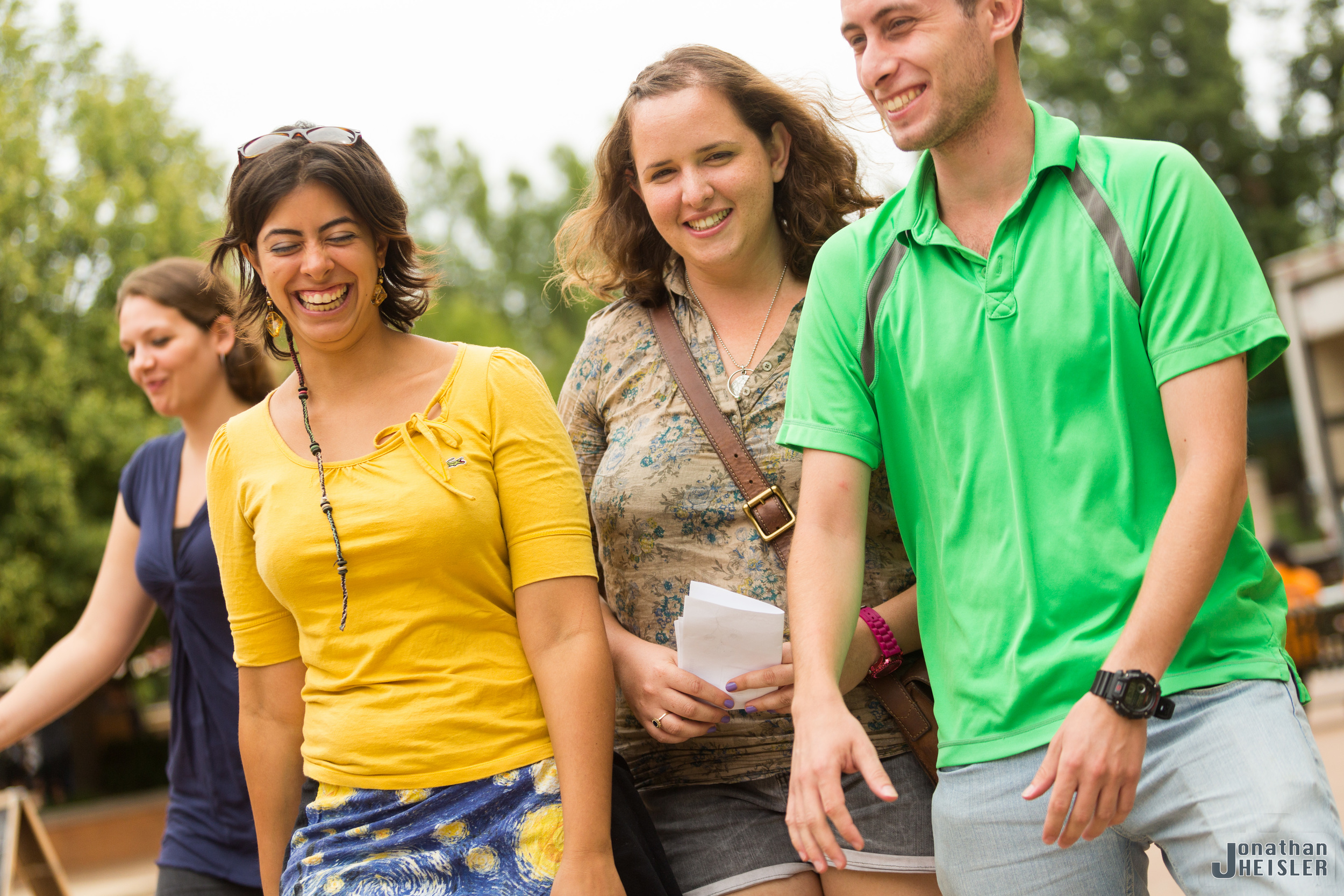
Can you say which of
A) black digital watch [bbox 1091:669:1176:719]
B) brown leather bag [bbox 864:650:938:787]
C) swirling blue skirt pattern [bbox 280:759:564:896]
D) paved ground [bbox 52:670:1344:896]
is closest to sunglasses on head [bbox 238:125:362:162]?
swirling blue skirt pattern [bbox 280:759:564:896]

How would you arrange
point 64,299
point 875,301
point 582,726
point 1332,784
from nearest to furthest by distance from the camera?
1. point 875,301
2. point 582,726
3. point 1332,784
4. point 64,299

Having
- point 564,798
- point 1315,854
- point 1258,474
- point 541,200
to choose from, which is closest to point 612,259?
point 564,798

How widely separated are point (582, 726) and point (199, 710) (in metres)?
1.73

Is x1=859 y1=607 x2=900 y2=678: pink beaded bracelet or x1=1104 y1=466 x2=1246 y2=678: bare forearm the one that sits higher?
x1=1104 y1=466 x2=1246 y2=678: bare forearm

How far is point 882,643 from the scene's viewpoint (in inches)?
111

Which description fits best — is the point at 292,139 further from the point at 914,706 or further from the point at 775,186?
the point at 914,706

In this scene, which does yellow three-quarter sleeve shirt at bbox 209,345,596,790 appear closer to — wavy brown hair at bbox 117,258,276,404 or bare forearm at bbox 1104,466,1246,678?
bare forearm at bbox 1104,466,1246,678

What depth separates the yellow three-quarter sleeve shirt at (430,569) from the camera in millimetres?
2559

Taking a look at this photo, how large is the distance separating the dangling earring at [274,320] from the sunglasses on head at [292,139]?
1.13ft

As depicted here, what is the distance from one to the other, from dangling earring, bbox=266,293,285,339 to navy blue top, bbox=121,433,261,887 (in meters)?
0.97

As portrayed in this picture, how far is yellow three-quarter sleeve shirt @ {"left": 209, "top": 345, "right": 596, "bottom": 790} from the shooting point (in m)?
2.56

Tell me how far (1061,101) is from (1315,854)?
120 ft

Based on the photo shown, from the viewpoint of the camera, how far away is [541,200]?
Answer: 40438 millimetres

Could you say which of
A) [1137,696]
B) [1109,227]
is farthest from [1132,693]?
[1109,227]
